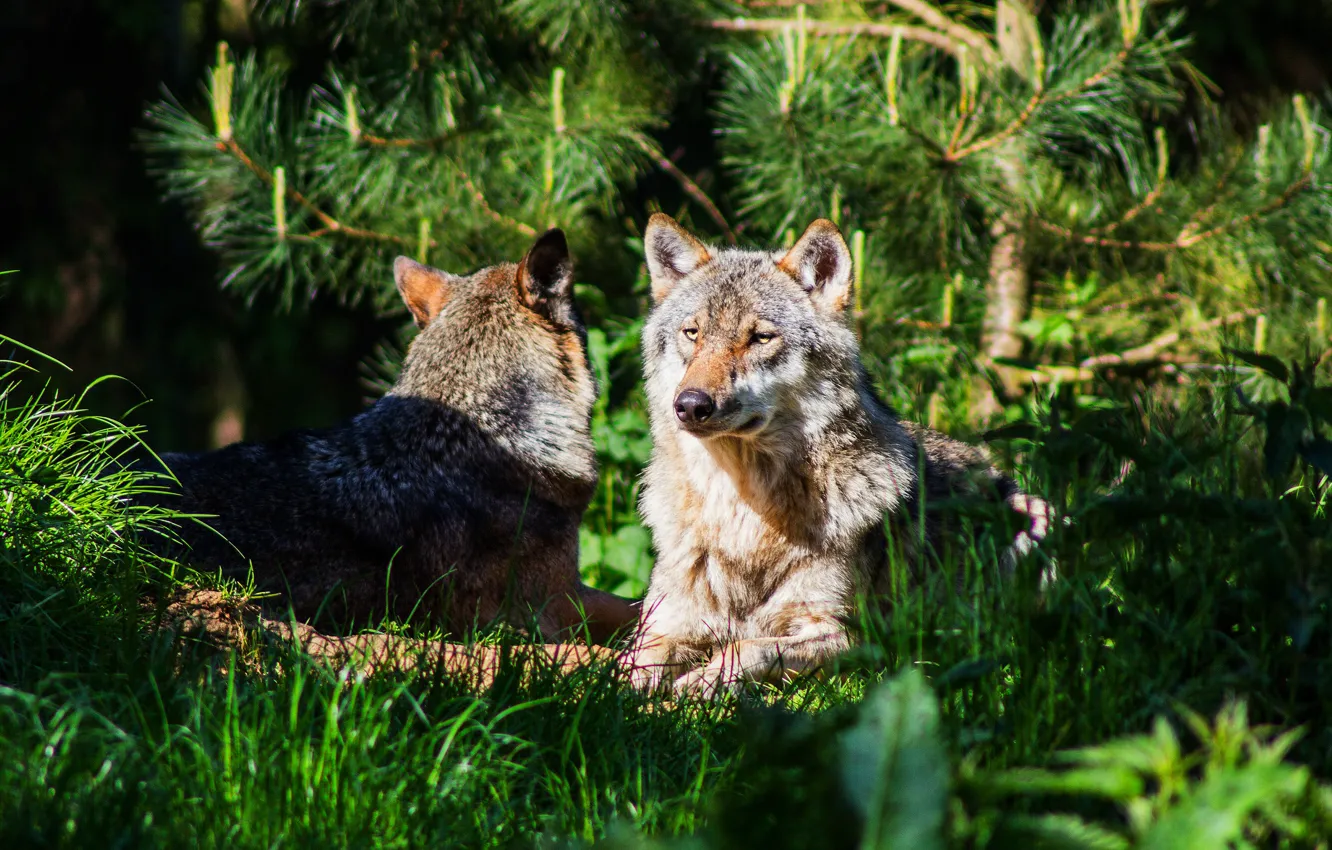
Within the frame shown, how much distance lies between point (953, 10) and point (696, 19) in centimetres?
219

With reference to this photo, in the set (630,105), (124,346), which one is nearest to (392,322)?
(124,346)

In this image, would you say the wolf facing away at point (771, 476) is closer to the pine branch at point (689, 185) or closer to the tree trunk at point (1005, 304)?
the pine branch at point (689, 185)

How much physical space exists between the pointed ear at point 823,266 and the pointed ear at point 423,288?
176 centimetres

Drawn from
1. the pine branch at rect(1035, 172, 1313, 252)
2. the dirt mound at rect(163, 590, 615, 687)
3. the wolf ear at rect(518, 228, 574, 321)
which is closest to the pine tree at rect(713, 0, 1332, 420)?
the pine branch at rect(1035, 172, 1313, 252)

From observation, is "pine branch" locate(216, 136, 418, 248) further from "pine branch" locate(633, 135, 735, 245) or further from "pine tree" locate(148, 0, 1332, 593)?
"pine branch" locate(633, 135, 735, 245)

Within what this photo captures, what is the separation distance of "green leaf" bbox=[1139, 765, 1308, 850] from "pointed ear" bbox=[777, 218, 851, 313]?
322cm

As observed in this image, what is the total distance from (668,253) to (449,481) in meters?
1.36

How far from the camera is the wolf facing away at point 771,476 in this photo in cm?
424

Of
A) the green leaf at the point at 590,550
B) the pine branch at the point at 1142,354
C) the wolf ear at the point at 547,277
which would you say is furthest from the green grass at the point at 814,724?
the pine branch at the point at 1142,354

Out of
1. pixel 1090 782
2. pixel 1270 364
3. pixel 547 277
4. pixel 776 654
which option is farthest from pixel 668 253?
pixel 1090 782

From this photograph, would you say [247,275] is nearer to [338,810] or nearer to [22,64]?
[22,64]

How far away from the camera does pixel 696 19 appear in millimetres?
8016

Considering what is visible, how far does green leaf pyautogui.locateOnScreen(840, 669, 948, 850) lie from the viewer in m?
1.56

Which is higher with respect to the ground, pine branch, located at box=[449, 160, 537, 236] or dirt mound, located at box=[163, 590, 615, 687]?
pine branch, located at box=[449, 160, 537, 236]
